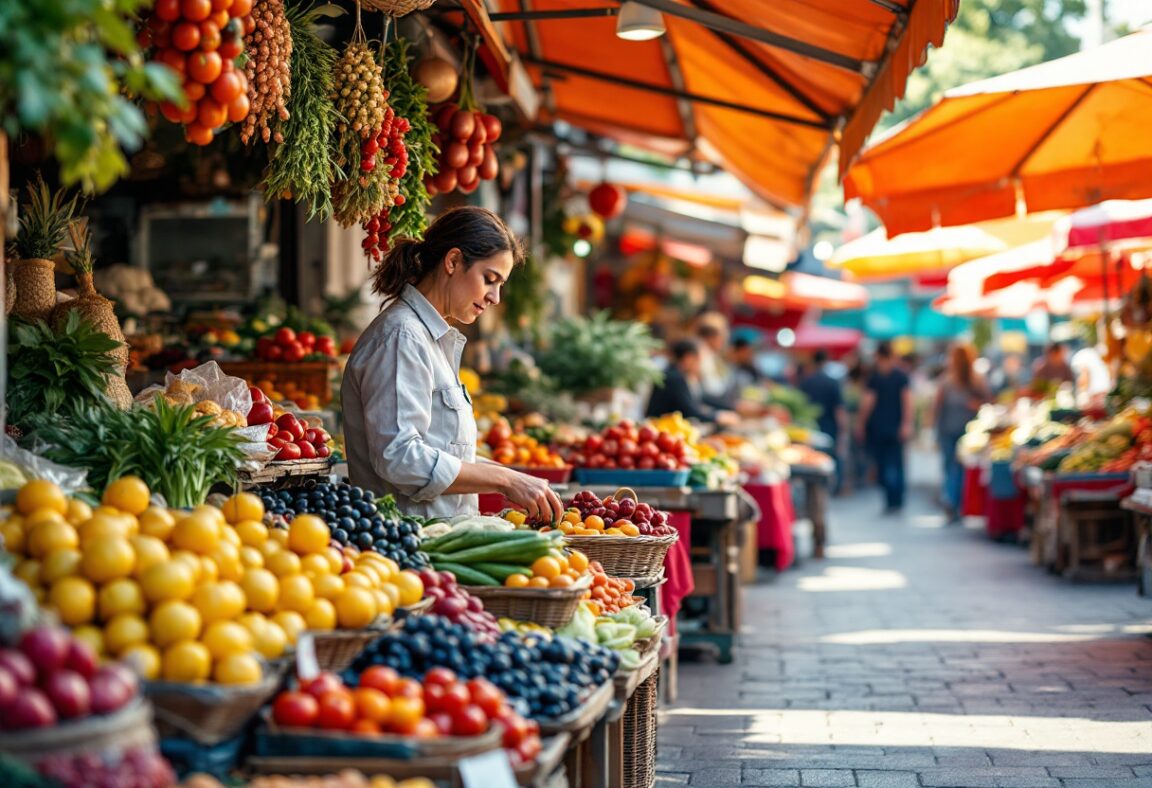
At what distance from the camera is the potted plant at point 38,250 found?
184 inches

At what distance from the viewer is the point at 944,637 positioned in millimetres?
8234

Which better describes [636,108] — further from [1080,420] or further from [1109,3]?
[1109,3]

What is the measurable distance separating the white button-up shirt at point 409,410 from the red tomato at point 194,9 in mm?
1495


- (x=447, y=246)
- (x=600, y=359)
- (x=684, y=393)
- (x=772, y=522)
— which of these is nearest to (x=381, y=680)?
(x=447, y=246)

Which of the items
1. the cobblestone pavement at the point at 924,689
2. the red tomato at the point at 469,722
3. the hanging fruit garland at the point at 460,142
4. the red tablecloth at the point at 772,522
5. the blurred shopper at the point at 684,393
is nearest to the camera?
the red tomato at the point at 469,722

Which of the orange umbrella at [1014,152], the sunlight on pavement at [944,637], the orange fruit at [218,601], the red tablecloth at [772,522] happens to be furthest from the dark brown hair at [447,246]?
the red tablecloth at [772,522]

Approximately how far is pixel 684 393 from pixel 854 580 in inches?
87.6

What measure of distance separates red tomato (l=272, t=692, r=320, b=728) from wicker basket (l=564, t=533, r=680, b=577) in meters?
1.94

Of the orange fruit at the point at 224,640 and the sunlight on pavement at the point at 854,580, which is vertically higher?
the orange fruit at the point at 224,640

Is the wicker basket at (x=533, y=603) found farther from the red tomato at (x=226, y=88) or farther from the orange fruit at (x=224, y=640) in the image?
the red tomato at (x=226, y=88)

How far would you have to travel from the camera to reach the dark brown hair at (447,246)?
14.7 feet

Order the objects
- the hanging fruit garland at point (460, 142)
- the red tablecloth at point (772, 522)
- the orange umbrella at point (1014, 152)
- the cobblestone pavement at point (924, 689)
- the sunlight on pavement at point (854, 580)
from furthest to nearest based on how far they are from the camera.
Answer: the sunlight on pavement at point (854, 580), the red tablecloth at point (772, 522), the orange umbrella at point (1014, 152), the hanging fruit garland at point (460, 142), the cobblestone pavement at point (924, 689)

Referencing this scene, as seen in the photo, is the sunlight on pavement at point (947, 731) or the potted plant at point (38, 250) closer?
the potted plant at point (38, 250)

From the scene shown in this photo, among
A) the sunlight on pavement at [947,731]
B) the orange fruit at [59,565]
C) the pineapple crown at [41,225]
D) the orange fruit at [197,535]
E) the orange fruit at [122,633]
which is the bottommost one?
the sunlight on pavement at [947,731]
